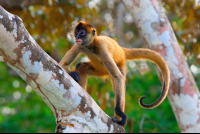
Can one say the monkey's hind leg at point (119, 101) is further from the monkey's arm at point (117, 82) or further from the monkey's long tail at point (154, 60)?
the monkey's long tail at point (154, 60)

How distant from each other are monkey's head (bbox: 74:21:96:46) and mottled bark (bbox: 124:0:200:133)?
80cm

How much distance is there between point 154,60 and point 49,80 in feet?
7.40

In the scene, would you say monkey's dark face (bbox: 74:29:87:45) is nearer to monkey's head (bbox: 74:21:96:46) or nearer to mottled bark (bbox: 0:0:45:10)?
monkey's head (bbox: 74:21:96:46)

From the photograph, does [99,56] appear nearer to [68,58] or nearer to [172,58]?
[68,58]

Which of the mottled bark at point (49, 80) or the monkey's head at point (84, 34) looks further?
the monkey's head at point (84, 34)

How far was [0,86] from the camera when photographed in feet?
32.6

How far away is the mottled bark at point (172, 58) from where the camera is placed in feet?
13.4

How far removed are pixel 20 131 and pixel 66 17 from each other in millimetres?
5311

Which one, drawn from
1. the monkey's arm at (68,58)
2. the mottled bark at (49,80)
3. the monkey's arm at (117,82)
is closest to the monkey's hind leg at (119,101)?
the monkey's arm at (117,82)

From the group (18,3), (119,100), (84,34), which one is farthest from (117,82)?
(18,3)

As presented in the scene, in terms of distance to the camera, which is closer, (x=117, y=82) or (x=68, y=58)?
(x=117, y=82)

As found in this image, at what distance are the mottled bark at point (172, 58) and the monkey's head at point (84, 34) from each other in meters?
0.80

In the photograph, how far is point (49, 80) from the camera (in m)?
2.64

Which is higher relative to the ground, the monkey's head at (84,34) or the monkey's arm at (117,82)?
the monkey's head at (84,34)
